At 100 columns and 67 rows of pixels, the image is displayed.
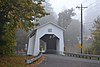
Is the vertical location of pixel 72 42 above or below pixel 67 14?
below

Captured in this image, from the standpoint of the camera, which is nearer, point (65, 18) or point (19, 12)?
point (19, 12)

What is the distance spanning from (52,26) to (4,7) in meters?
31.0

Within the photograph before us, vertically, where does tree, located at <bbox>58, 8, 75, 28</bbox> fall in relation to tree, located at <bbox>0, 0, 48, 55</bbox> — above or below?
above

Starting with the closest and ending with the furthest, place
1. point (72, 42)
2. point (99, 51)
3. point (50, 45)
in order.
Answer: point (99, 51) < point (50, 45) < point (72, 42)

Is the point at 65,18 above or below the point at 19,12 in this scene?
above

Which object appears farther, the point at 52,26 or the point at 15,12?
the point at 52,26

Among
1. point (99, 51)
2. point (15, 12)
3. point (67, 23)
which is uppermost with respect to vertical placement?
point (67, 23)

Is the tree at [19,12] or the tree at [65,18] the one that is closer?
the tree at [19,12]

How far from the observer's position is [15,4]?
54.5ft

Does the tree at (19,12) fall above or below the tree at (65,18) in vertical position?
below

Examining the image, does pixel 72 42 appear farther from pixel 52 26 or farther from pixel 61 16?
pixel 52 26

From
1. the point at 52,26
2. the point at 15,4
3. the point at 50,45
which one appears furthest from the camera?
the point at 50,45

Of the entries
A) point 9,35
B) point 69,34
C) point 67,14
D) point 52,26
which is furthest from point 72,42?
point 9,35

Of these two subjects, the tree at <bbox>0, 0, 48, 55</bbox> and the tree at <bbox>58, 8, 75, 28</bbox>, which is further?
the tree at <bbox>58, 8, 75, 28</bbox>
